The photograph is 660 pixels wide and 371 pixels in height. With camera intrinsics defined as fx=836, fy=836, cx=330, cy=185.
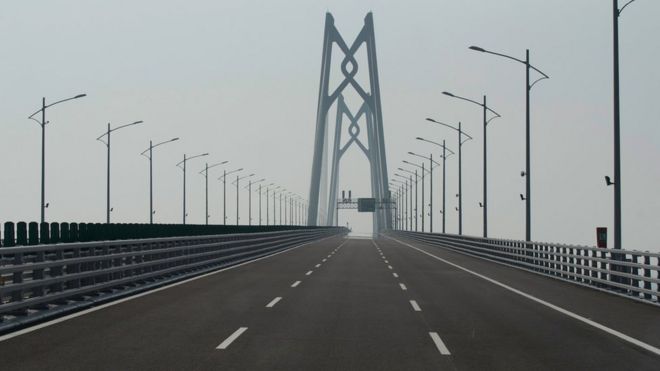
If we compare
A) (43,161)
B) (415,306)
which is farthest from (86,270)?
(43,161)

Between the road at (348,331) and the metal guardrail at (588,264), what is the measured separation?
61cm

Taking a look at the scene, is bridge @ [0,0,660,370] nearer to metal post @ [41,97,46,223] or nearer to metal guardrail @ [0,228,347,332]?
metal guardrail @ [0,228,347,332]

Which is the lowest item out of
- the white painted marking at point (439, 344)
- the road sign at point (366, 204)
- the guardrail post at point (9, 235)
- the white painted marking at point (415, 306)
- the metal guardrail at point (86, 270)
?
the white painted marking at point (415, 306)

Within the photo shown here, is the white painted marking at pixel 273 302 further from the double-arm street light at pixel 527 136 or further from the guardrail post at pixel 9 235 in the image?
the double-arm street light at pixel 527 136

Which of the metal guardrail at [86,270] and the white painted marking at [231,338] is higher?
the metal guardrail at [86,270]

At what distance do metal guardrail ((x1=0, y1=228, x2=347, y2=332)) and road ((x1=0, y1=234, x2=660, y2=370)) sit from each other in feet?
1.95

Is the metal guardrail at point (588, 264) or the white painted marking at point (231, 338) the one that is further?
the metal guardrail at point (588, 264)

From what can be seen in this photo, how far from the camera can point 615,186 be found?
74.2ft

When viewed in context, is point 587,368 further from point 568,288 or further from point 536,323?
point 568,288

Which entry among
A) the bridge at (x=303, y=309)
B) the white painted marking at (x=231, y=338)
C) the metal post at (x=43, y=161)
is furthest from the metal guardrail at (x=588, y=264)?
the metal post at (x=43, y=161)

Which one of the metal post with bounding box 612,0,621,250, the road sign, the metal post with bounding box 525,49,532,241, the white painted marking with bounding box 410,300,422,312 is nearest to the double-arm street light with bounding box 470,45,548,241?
the metal post with bounding box 525,49,532,241

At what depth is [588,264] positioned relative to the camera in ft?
76.8

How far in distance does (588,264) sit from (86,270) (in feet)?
45.4

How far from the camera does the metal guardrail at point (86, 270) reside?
13.2 meters
